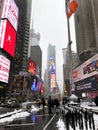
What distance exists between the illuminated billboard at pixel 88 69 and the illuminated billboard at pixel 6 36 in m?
59.7

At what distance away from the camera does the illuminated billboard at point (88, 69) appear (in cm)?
8018

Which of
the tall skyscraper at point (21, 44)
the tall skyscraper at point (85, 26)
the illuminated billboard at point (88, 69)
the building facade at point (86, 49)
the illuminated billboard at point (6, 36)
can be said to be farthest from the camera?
the tall skyscraper at point (85, 26)

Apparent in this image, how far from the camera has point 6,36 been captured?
19.9 m

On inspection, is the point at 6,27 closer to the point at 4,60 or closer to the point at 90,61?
the point at 4,60

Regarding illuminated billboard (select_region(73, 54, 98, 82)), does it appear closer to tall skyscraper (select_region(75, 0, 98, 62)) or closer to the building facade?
the building facade

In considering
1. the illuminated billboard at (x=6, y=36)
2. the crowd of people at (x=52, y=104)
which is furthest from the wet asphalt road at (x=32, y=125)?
the illuminated billboard at (x=6, y=36)

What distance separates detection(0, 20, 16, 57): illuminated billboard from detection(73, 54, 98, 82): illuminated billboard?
196 feet

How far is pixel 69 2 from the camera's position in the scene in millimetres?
16562

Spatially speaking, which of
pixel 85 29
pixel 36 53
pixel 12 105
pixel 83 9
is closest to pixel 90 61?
pixel 12 105

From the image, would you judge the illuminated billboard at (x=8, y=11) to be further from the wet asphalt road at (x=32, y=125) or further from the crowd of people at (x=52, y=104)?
the wet asphalt road at (x=32, y=125)

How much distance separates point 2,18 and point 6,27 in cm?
129

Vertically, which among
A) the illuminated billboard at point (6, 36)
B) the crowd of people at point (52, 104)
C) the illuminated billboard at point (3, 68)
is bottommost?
the crowd of people at point (52, 104)

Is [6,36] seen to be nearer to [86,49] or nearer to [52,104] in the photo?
[52,104]

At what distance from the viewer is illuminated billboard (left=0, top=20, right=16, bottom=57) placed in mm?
19214
